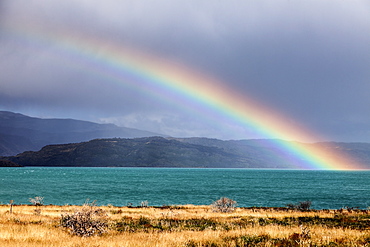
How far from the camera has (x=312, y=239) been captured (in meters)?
16.6

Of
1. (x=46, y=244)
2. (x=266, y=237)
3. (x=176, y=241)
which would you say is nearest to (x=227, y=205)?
(x=266, y=237)

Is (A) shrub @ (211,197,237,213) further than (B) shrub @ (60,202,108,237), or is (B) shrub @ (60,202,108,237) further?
(A) shrub @ (211,197,237,213)

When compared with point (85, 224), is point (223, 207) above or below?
below

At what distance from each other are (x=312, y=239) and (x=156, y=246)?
7.67 m

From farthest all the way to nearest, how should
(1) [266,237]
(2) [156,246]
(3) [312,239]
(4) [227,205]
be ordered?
(4) [227,205] < (1) [266,237] < (3) [312,239] < (2) [156,246]

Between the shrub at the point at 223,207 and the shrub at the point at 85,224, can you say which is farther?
the shrub at the point at 223,207

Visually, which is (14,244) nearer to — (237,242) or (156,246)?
(156,246)

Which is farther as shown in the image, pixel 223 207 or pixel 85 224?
pixel 223 207

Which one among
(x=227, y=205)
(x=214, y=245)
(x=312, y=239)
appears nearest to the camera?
(x=214, y=245)

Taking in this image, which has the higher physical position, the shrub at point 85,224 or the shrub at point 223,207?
the shrub at point 85,224

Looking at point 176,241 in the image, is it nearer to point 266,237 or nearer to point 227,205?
point 266,237

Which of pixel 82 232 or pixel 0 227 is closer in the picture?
pixel 82 232

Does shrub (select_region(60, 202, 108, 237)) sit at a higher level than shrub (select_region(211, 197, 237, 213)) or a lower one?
higher

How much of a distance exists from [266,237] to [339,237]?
3.51 metres
